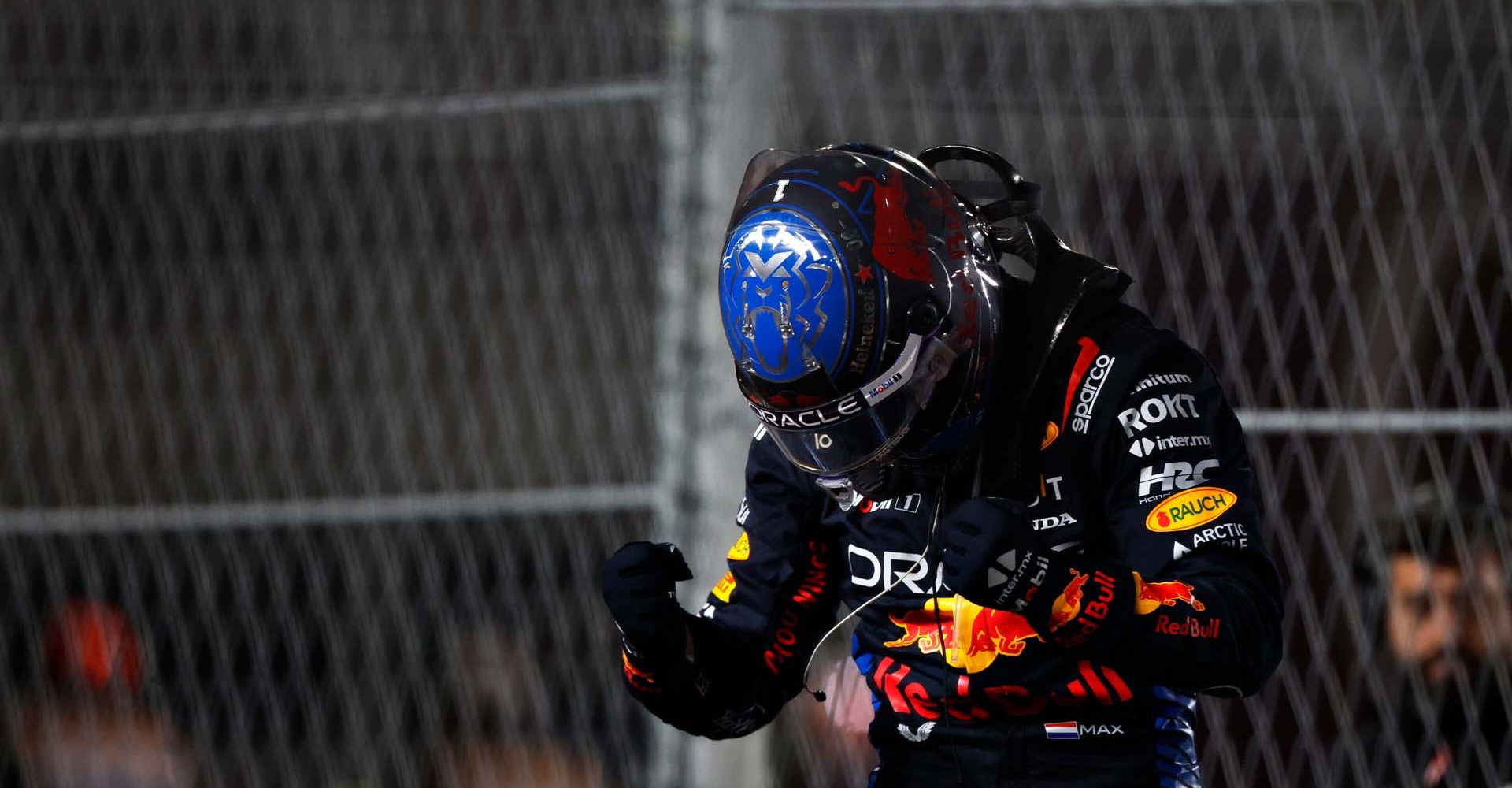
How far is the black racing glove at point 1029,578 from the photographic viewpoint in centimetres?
149

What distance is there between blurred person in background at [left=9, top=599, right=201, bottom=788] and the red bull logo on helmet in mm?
2541

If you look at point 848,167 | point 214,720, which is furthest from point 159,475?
point 848,167

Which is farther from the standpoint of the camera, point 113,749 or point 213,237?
point 213,237

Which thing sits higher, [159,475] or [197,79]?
[197,79]

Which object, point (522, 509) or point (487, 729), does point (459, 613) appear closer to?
point (487, 729)

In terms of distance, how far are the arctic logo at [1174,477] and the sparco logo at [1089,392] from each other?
0.29ft

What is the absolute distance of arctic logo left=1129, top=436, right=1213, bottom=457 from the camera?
165 cm

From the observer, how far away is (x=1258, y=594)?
1618 mm

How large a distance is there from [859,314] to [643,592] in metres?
0.39

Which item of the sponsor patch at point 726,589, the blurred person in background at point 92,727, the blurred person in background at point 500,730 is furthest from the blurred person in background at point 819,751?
the blurred person in background at point 92,727

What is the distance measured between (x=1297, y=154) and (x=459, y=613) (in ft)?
9.34

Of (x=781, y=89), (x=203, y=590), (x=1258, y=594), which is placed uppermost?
(x=781, y=89)

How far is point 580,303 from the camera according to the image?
5914 millimetres

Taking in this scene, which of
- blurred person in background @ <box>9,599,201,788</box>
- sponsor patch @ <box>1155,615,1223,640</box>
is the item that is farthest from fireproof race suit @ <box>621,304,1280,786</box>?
blurred person in background @ <box>9,599,201,788</box>
